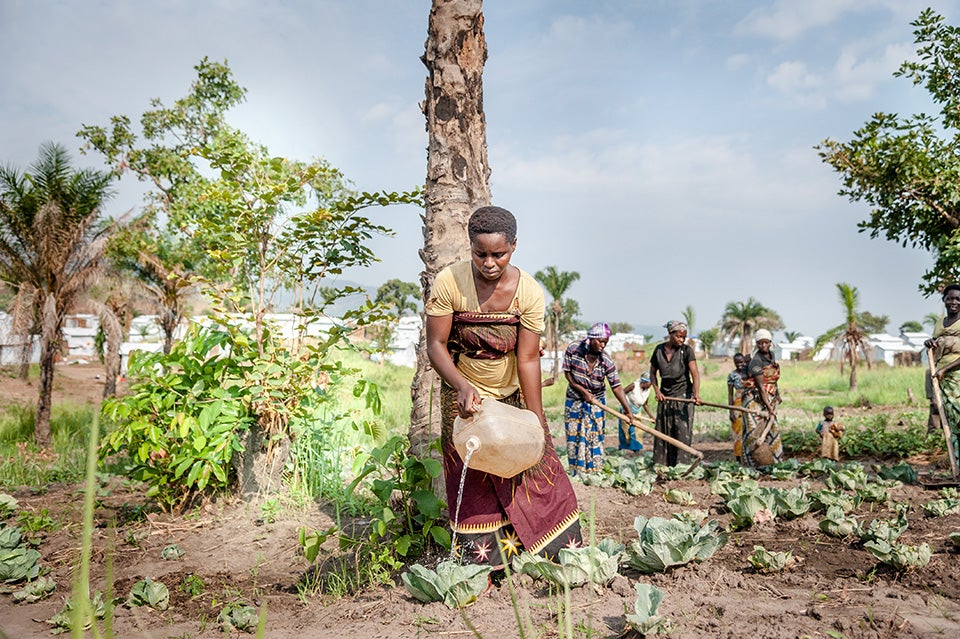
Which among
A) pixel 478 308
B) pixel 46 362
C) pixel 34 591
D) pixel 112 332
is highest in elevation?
pixel 112 332

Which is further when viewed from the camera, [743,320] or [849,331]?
[743,320]

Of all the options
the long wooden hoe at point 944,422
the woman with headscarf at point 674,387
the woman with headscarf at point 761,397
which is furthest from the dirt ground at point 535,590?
the woman with headscarf at point 761,397

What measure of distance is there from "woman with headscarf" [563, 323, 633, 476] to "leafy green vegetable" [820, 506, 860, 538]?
334 cm

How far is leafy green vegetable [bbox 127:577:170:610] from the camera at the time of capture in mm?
3406

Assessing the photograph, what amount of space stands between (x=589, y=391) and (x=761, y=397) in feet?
7.39

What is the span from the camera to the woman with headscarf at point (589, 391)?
7254mm

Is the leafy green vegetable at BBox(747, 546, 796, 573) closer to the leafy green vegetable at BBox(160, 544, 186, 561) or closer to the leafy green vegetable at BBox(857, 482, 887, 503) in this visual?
the leafy green vegetable at BBox(857, 482, 887, 503)

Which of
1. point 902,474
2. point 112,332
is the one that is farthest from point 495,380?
point 112,332

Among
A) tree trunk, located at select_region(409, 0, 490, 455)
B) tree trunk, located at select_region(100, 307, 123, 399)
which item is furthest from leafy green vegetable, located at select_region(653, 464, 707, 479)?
tree trunk, located at select_region(100, 307, 123, 399)

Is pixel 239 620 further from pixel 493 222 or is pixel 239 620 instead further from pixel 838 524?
pixel 838 524

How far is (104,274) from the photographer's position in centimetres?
1203

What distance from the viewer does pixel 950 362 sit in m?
6.23

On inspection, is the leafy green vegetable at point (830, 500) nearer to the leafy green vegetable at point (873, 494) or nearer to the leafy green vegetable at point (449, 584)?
the leafy green vegetable at point (873, 494)

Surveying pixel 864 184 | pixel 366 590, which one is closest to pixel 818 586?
pixel 366 590
